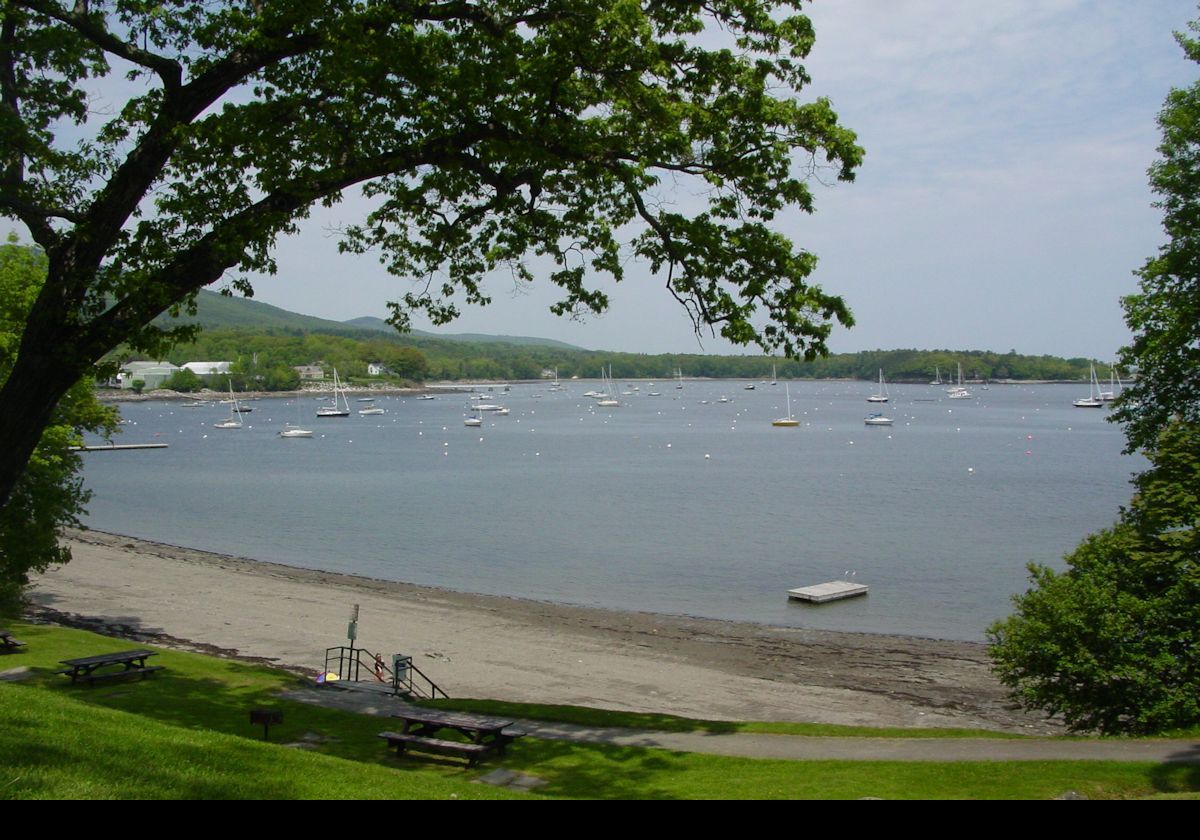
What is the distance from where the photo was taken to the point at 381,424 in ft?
508

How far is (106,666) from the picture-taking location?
17.6 m

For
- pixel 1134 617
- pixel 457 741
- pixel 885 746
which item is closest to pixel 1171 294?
pixel 1134 617

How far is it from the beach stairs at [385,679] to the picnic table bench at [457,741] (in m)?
4.24

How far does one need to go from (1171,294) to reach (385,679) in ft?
61.4

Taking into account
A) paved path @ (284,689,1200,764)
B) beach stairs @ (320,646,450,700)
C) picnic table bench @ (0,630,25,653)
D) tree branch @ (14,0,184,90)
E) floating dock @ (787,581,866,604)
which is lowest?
floating dock @ (787,581,866,604)

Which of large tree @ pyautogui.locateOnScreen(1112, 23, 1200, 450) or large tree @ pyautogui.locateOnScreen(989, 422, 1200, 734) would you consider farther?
large tree @ pyautogui.locateOnScreen(1112, 23, 1200, 450)

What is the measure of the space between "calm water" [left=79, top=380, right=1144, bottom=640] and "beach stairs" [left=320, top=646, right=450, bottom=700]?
13244 mm

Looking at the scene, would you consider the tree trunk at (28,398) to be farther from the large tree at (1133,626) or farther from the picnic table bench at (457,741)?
the large tree at (1133,626)

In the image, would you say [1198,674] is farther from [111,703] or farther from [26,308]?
[26,308]

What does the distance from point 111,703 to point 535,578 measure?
A: 27.5m

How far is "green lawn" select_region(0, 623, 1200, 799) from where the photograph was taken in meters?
7.36

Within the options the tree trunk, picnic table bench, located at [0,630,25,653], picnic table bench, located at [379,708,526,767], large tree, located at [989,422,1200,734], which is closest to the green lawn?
picnic table bench, located at [379,708,526,767]

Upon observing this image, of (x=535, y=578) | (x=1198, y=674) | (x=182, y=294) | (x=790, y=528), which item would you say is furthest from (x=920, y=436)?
(x=182, y=294)

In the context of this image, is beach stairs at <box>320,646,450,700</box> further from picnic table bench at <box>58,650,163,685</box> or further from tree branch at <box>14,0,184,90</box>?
tree branch at <box>14,0,184,90</box>
